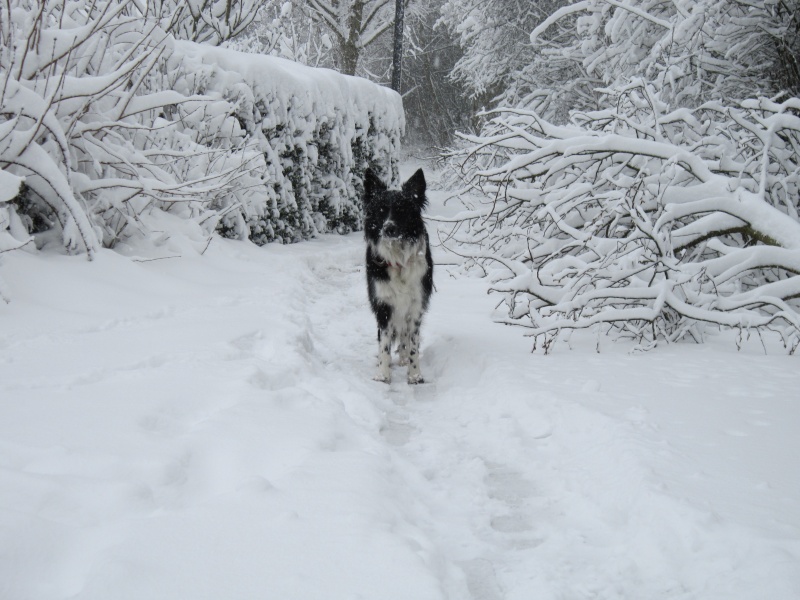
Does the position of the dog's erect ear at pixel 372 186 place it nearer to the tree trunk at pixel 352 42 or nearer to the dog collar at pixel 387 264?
the dog collar at pixel 387 264

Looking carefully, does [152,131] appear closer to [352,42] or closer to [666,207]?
[666,207]

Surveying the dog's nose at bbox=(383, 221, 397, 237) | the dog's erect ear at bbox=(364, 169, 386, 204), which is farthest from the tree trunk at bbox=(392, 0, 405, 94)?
Answer: the dog's nose at bbox=(383, 221, 397, 237)

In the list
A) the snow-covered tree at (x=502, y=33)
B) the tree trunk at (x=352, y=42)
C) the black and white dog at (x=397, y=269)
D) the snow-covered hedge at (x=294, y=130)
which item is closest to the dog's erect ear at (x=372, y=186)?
the black and white dog at (x=397, y=269)

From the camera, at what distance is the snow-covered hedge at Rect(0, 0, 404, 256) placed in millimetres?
4344

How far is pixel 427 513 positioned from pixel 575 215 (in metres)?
3.81

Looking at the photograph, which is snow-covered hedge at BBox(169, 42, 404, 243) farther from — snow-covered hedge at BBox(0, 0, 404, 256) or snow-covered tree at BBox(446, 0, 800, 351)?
Result: snow-covered tree at BBox(446, 0, 800, 351)

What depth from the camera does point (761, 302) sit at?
13.2 feet

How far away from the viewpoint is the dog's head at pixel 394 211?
473cm

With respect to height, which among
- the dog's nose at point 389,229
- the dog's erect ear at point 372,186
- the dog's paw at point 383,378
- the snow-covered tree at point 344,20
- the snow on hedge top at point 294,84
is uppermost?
the snow-covered tree at point 344,20

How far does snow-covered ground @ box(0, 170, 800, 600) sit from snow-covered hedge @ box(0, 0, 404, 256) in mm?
806

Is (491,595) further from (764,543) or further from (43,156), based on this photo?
(43,156)

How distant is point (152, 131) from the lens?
6125 millimetres

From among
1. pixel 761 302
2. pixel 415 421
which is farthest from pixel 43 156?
→ pixel 761 302

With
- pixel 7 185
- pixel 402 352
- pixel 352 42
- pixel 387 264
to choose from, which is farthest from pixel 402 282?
pixel 352 42
